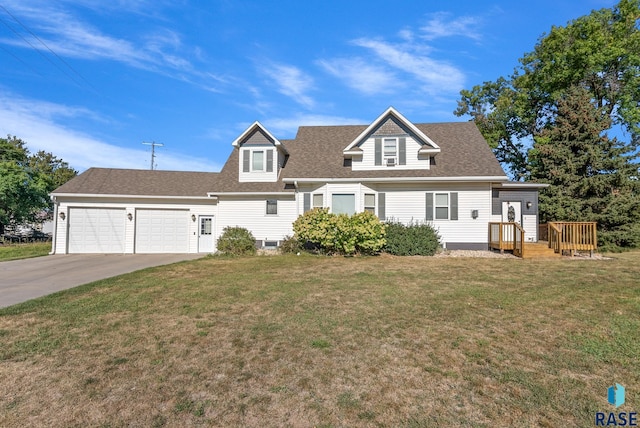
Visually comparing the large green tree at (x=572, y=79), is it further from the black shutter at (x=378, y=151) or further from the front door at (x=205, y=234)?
the front door at (x=205, y=234)

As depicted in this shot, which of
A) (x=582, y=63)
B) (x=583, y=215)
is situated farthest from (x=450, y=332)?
(x=582, y=63)

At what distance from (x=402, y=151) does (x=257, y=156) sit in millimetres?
7852

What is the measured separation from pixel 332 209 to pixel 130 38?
38.8ft

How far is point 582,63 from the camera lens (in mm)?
22859

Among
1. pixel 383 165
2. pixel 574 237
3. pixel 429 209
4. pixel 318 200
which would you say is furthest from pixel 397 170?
pixel 574 237

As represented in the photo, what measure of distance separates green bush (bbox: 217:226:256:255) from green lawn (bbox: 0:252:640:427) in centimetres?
740

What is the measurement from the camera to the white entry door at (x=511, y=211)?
629 inches

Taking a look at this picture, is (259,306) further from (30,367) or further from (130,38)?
(130,38)

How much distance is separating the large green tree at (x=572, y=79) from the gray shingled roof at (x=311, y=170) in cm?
1039

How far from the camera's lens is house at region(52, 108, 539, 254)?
15180 millimetres

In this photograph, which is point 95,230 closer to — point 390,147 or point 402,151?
point 390,147

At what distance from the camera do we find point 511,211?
1605 centimetres

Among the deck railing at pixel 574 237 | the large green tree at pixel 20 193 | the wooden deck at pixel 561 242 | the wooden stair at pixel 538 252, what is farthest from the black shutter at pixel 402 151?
the large green tree at pixel 20 193

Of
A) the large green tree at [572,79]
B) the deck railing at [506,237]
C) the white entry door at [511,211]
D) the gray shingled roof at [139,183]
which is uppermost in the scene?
the large green tree at [572,79]
